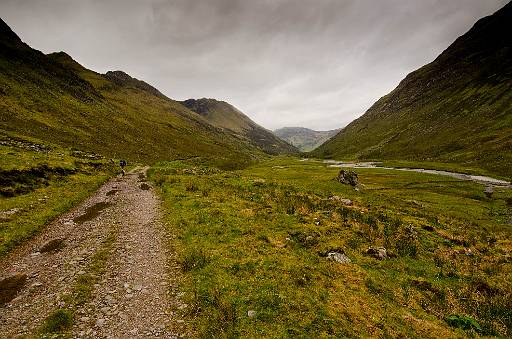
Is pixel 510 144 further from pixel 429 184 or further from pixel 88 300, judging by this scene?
pixel 88 300

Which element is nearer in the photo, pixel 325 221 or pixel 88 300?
pixel 88 300

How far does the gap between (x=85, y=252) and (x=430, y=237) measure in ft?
80.8

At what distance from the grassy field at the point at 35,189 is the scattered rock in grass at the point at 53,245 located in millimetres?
1609

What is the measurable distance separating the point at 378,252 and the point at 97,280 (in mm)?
15961

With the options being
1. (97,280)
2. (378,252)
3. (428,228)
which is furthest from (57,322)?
(428,228)

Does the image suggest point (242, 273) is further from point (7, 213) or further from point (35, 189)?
point (35, 189)

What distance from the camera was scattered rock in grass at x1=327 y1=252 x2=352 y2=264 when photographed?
17.7m

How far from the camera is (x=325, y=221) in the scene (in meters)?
24.7

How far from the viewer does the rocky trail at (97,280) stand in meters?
11.4

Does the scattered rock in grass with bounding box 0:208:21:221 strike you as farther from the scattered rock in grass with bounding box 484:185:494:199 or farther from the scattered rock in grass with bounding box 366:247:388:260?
the scattered rock in grass with bounding box 484:185:494:199

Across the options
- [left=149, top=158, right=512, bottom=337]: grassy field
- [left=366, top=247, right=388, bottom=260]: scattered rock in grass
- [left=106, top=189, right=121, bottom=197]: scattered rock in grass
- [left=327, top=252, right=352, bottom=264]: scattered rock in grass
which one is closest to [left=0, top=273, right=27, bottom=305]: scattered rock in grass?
[left=149, top=158, right=512, bottom=337]: grassy field

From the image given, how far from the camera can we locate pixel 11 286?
13.8 metres

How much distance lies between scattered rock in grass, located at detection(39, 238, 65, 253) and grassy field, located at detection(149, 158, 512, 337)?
6.78m

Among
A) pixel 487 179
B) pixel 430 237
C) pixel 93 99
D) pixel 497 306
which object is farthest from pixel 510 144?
pixel 93 99
